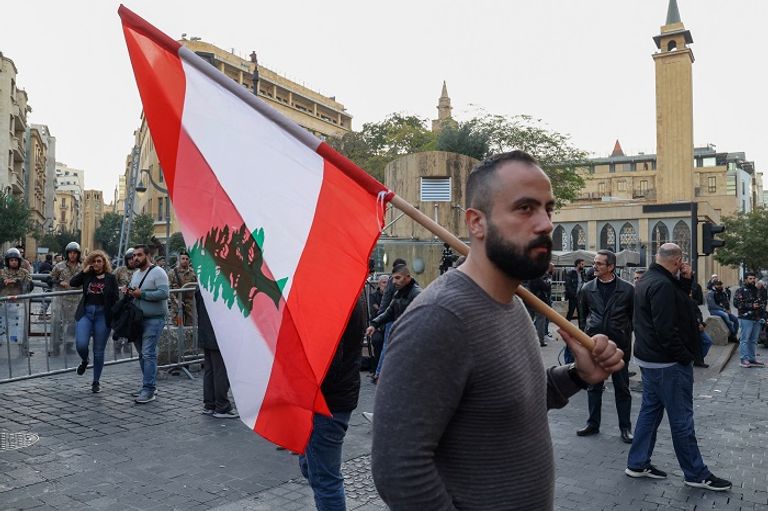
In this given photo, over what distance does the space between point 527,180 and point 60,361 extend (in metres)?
9.53

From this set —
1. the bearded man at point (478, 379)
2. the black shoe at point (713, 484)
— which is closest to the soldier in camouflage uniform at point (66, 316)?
the black shoe at point (713, 484)

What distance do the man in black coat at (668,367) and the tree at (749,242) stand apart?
Answer: 41.9 m

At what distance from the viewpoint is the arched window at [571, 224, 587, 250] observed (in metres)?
53.8

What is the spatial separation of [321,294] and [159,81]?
1516mm

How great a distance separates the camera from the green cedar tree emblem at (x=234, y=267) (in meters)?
2.87

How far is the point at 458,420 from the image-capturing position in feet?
5.97

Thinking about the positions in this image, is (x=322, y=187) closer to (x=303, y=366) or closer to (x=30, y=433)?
(x=303, y=366)

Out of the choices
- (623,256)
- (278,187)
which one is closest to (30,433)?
(278,187)

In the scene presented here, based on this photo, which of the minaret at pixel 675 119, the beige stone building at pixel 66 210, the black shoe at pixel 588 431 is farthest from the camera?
the beige stone building at pixel 66 210

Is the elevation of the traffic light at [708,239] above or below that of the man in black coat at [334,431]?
above

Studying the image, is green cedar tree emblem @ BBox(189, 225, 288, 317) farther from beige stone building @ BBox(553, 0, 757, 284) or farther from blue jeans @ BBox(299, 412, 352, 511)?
beige stone building @ BBox(553, 0, 757, 284)

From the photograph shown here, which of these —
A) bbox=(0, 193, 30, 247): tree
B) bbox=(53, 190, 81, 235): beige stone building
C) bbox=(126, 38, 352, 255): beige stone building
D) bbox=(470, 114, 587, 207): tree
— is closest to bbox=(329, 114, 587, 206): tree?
bbox=(470, 114, 587, 207): tree

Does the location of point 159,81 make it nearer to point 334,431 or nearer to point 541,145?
point 334,431

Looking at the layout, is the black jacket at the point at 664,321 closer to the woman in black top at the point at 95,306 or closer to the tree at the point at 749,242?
the woman in black top at the point at 95,306
